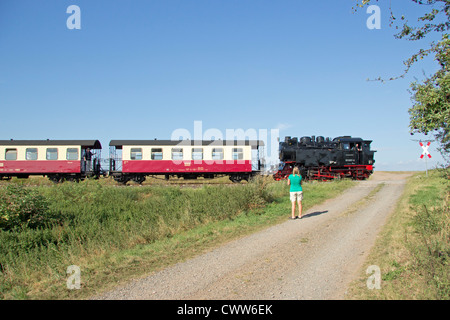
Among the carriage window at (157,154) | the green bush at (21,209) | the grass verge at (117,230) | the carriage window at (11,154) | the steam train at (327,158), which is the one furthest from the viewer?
the steam train at (327,158)

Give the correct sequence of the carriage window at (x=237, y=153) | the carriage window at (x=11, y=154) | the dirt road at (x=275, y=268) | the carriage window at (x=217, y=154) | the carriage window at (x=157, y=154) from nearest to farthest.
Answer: the dirt road at (x=275, y=268) < the carriage window at (x=11, y=154) < the carriage window at (x=157, y=154) < the carriage window at (x=217, y=154) < the carriage window at (x=237, y=153)

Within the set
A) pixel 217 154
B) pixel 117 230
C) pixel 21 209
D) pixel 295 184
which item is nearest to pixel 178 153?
pixel 217 154

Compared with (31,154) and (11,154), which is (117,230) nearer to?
(31,154)

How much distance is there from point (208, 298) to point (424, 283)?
10.3ft

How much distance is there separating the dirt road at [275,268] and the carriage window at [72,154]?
20.3 metres

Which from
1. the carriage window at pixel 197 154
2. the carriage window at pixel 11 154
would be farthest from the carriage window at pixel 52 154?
the carriage window at pixel 197 154

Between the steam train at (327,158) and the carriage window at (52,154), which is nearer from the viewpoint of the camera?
the carriage window at (52,154)

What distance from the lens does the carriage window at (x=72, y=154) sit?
80.8ft

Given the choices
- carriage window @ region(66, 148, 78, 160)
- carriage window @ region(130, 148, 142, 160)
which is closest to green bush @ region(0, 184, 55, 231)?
carriage window @ region(130, 148, 142, 160)

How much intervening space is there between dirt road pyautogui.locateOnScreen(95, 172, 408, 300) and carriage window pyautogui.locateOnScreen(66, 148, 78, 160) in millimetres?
20295

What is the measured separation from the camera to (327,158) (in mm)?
25734

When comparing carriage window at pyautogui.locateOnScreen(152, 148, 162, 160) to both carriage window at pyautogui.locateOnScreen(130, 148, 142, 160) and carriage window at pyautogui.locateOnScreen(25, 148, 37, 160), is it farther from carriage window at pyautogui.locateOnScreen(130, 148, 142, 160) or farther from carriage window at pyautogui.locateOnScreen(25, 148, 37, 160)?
carriage window at pyautogui.locateOnScreen(25, 148, 37, 160)

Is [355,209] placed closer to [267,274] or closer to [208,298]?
[267,274]

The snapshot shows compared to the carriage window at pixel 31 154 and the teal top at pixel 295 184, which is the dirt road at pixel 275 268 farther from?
the carriage window at pixel 31 154
